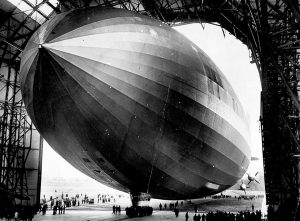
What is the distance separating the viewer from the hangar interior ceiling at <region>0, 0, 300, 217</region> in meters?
11.0

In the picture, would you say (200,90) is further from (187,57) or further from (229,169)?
(229,169)

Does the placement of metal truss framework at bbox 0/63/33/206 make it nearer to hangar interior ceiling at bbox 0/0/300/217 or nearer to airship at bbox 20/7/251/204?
hangar interior ceiling at bbox 0/0/300/217

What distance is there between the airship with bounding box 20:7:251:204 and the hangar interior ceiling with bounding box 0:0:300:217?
248cm

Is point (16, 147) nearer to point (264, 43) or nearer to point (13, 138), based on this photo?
point (13, 138)

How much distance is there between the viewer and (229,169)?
44.4 ft

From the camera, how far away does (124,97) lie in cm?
848

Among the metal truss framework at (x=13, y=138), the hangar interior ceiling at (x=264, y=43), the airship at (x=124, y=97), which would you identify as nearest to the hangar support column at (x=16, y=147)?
the metal truss framework at (x=13, y=138)

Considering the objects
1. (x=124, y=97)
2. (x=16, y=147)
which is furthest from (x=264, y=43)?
(x=16, y=147)

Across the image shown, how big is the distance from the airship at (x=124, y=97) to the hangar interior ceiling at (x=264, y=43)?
2.48m

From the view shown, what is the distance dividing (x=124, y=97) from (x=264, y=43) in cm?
549

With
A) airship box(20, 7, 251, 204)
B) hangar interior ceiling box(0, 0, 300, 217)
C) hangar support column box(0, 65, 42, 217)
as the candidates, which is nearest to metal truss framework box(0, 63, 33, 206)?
hangar support column box(0, 65, 42, 217)

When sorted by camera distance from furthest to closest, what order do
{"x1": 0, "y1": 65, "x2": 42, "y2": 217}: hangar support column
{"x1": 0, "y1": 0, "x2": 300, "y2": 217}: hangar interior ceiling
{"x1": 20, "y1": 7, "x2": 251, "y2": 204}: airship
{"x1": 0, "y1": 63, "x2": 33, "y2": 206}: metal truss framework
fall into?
{"x1": 0, "y1": 65, "x2": 42, "y2": 217}: hangar support column, {"x1": 0, "y1": 63, "x2": 33, "y2": 206}: metal truss framework, {"x1": 0, "y1": 0, "x2": 300, "y2": 217}: hangar interior ceiling, {"x1": 20, "y1": 7, "x2": 251, "y2": 204}: airship

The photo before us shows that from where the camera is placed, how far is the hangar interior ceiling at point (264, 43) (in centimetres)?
1096

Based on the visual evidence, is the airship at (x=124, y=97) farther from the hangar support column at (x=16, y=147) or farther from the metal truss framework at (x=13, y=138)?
the hangar support column at (x=16, y=147)
